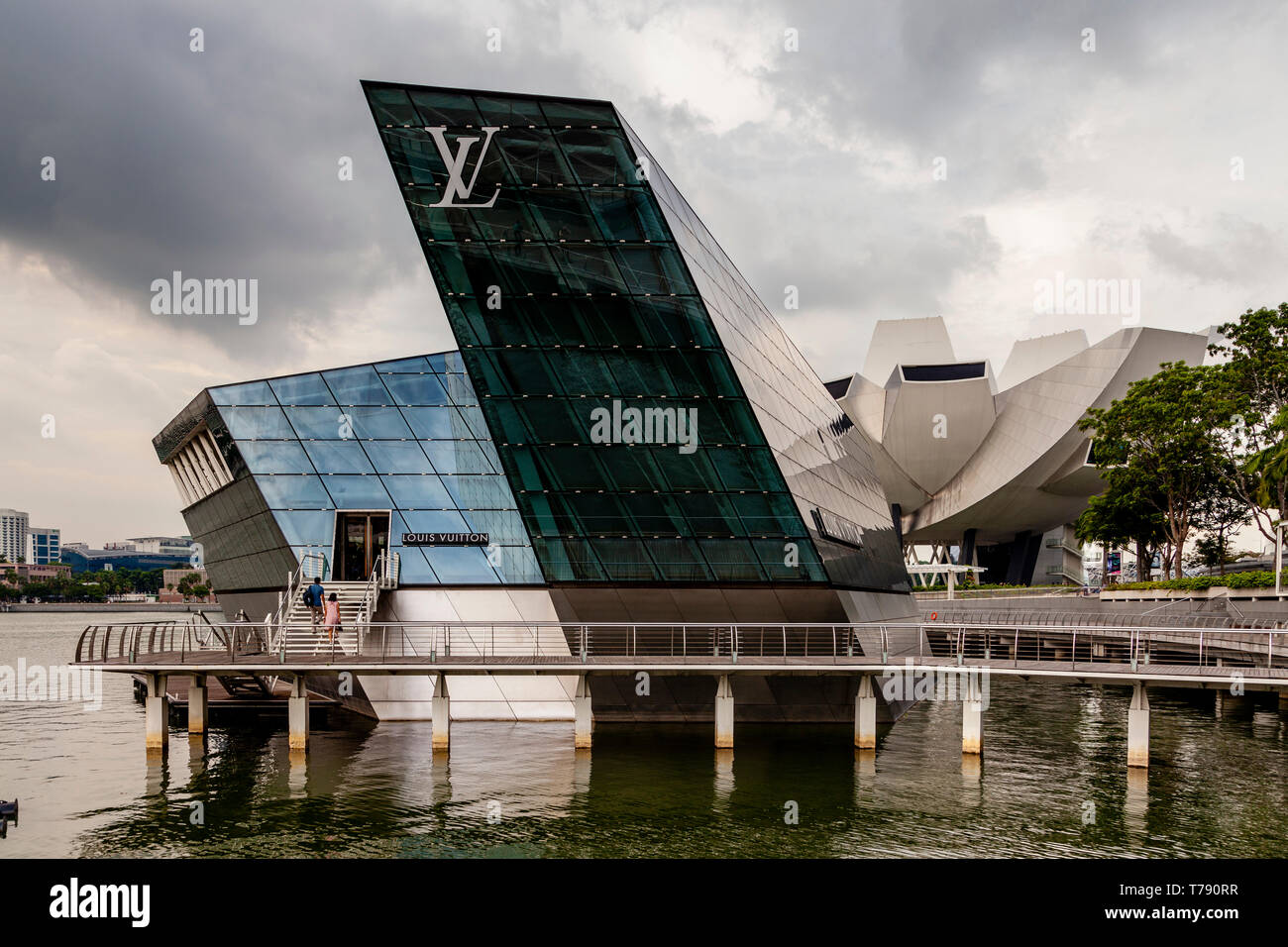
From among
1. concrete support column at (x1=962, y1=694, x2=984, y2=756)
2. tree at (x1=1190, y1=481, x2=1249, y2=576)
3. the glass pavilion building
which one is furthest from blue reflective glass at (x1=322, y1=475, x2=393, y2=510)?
tree at (x1=1190, y1=481, x2=1249, y2=576)

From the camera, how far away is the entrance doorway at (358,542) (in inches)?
1227

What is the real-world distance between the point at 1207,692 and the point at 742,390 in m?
31.7

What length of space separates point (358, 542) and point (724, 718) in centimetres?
1228

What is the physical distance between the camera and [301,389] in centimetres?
3189

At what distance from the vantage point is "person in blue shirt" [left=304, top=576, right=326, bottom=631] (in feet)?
88.2

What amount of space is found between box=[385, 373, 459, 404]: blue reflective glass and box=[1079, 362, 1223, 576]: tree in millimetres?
40237

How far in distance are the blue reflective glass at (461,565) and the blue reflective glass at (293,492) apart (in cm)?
359

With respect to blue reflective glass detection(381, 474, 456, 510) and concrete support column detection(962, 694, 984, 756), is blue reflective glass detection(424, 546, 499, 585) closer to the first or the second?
blue reflective glass detection(381, 474, 456, 510)

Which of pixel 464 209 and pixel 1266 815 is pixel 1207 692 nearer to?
pixel 1266 815

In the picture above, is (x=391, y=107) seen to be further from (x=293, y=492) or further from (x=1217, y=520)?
(x=1217, y=520)

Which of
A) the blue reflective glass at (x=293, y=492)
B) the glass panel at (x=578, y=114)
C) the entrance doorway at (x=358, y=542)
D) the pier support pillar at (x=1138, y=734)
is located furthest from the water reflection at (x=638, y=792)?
the glass panel at (x=578, y=114)

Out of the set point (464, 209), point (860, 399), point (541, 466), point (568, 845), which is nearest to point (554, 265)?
point (464, 209)

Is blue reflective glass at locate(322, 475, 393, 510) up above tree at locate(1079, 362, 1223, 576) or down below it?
below

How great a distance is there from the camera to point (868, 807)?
67.3 ft
